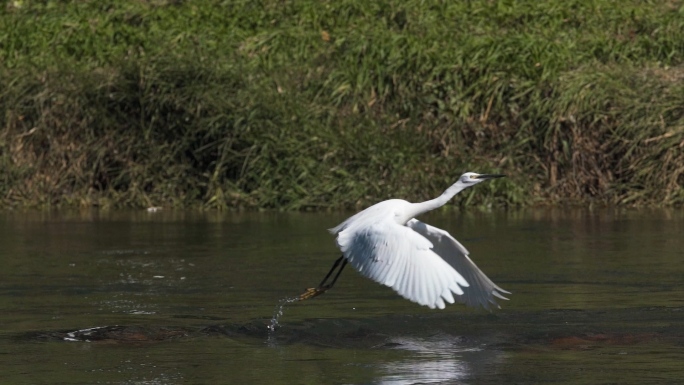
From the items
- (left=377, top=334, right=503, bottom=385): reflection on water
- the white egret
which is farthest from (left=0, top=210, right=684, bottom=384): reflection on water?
the white egret

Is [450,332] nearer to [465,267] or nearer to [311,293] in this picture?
[465,267]

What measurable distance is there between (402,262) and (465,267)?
1.32 metres

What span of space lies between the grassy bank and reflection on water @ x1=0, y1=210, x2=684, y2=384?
84.1 inches

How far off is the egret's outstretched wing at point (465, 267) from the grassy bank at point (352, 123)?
7.72 m

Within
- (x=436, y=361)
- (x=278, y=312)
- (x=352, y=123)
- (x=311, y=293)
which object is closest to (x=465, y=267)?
(x=311, y=293)

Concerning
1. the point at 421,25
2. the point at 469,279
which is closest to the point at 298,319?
the point at 469,279

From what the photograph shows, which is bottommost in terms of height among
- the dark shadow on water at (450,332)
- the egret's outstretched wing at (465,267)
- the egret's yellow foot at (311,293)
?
the dark shadow on water at (450,332)

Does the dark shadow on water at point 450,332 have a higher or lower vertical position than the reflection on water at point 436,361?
higher

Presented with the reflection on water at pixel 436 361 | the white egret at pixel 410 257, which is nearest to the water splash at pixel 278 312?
the white egret at pixel 410 257

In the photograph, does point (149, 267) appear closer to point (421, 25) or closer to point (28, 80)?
point (28, 80)

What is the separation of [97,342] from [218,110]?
9.71 metres

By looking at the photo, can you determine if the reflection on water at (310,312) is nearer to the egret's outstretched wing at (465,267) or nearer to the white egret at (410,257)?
the egret's outstretched wing at (465,267)

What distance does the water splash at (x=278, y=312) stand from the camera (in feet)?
29.5

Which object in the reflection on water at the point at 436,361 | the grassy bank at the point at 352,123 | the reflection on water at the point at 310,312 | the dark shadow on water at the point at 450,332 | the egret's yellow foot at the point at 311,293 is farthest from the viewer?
the grassy bank at the point at 352,123
